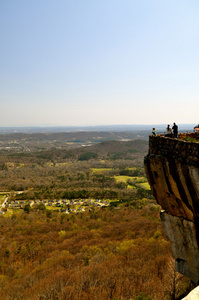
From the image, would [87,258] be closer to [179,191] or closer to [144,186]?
[179,191]

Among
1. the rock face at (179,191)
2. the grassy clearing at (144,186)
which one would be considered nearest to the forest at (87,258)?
the rock face at (179,191)

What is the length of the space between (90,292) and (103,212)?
4107cm

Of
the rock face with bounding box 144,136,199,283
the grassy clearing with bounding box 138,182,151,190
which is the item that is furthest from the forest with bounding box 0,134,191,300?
the grassy clearing with bounding box 138,182,151,190

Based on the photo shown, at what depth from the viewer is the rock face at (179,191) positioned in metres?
9.87

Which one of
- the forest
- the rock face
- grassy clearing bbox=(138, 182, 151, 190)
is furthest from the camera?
grassy clearing bbox=(138, 182, 151, 190)

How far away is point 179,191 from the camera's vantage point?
1101 cm

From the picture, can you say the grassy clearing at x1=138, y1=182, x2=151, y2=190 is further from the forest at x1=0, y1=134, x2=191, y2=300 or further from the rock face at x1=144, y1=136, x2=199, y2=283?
the rock face at x1=144, y1=136, x2=199, y2=283

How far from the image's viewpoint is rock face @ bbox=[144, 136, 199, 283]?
32.4ft

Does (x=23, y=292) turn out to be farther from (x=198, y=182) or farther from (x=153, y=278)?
(x=198, y=182)

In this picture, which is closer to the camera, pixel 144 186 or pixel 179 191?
pixel 179 191

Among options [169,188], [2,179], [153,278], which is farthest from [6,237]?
[2,179]

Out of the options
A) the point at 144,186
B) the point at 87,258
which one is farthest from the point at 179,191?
the point at 144,186

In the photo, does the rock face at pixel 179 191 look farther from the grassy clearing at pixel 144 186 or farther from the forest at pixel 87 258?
the grassy clearing at pixel 144 186

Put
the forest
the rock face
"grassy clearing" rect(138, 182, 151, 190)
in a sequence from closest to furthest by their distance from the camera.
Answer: the rock face, the forest, "grassy clearing" rect(138, 182, 151, 190)
